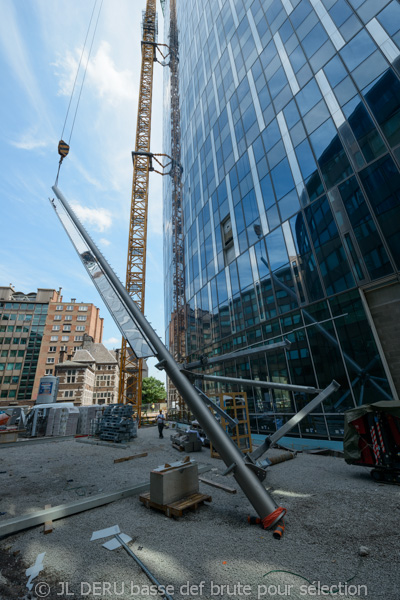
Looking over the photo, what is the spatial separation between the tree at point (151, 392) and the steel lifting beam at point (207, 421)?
223 ft

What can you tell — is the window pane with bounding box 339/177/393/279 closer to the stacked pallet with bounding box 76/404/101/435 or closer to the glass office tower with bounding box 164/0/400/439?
the glass office tower with bounding box 164/0/400/439

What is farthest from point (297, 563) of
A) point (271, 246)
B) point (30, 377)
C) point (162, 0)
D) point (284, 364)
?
point (162, 0)

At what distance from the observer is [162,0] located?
260 ft

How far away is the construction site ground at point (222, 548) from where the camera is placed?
3.38 metres

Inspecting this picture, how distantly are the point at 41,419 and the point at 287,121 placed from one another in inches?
1159

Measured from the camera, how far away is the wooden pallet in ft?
18.0

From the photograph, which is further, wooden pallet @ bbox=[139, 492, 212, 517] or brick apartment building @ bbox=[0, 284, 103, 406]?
brick apartment building @ bbox=[0, 284, 103, 406]

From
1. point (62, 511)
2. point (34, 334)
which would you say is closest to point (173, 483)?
point (62, 511)

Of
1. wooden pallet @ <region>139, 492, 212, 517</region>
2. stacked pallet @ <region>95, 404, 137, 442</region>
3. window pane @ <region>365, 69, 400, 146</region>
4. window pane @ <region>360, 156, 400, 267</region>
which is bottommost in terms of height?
wooden pallet @ <region>139, 492, 212, 517</region>

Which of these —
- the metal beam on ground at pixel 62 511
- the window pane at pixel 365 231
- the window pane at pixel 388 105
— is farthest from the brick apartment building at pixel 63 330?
the window pane at pixel 388 105

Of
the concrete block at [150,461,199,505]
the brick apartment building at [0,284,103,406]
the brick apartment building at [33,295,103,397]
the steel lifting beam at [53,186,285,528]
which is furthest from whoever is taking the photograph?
the brick apartment building at [33,295,103,397]

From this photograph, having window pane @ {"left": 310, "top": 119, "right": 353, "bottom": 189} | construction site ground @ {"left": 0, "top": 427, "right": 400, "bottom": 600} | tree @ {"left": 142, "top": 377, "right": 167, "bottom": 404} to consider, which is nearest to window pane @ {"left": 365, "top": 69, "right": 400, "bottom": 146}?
window pane @ {"left": 310, "top": 119, "right": 353, "bottom": 189}

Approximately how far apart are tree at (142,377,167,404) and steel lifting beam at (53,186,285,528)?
6796cm

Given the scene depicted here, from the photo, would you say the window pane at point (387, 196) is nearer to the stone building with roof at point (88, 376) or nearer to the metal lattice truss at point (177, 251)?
Result: the metal lattice truss at point (177, 251)
